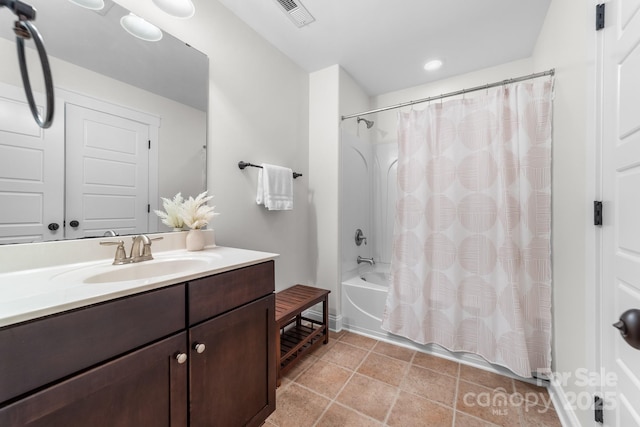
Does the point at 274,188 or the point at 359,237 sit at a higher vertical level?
the point at 274,188

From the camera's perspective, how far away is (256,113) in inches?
73.5

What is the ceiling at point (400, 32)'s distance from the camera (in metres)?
1.64

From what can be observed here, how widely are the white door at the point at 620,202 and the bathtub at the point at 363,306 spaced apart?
1325 mm

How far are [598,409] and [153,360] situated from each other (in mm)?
1666

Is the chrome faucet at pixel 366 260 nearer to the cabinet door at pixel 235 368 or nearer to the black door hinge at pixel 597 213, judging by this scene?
the cabinet door at pixel 235 368

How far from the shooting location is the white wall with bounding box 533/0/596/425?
1071 mm

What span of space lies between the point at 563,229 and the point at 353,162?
169 centimetres

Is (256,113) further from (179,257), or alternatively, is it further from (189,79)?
(179,257)

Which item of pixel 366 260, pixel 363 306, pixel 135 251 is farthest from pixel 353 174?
pixel 135 251

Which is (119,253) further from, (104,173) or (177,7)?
(177,7)

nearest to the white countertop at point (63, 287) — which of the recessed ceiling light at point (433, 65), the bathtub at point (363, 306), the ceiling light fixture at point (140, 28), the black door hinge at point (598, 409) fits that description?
the ceiling light fixture at point (140, 28)

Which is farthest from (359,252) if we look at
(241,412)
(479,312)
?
(241,412)

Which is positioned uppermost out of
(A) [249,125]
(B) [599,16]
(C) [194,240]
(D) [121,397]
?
(B) [599,16]

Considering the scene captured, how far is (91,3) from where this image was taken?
3.62 ft
